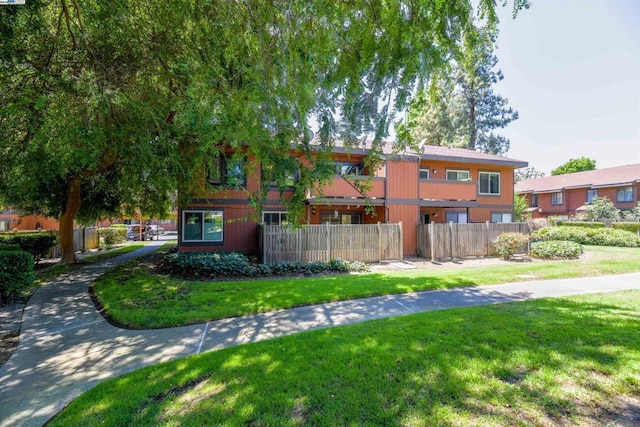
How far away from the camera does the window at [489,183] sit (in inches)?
708

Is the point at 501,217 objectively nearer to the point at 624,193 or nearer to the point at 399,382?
the point at 399,382

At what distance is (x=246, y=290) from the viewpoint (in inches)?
311

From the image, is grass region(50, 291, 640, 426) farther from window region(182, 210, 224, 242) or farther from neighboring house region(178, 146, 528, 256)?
window region(182, 210, 224, 242)

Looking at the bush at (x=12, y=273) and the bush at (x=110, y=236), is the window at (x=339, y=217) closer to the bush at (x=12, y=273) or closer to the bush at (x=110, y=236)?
the bush at (x=12, y=273)

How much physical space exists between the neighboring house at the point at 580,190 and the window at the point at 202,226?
32.3 metres

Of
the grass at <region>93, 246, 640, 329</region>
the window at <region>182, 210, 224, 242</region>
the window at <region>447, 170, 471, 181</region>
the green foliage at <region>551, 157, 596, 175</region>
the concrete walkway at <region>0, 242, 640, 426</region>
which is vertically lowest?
the concrete walkway at <region>0, 242, 640, 426</region>

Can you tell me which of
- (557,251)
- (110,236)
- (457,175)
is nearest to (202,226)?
(110,236)

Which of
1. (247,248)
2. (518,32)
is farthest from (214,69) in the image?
(247,248)

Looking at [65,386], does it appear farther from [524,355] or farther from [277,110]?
[524,355]

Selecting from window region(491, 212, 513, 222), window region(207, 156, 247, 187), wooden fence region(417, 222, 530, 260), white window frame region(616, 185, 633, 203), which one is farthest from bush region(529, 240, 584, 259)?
white window frame region(616, 185, 633, 203)

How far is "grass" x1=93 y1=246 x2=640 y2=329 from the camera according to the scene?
6.05 meters

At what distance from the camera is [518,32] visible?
24.5 ft

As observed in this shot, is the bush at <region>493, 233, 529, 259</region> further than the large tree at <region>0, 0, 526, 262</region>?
Yes

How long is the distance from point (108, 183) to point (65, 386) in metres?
12.2
